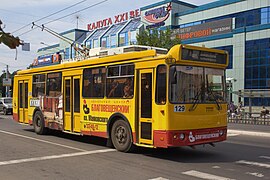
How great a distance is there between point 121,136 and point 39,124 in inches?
225

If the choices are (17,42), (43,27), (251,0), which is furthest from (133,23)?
(17,42)

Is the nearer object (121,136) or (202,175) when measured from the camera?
(202,175)

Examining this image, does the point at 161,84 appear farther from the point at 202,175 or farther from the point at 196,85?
the point at 202,175

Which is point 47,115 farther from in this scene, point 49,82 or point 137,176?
point 137,176

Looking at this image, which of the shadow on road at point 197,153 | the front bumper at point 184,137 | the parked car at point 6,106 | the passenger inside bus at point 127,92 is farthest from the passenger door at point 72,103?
the parked car at point 6,106

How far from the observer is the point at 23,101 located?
16.1 meters

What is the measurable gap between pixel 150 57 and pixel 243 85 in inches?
1418

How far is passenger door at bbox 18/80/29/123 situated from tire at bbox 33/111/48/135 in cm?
107

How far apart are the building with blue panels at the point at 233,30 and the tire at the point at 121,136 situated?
2747cm

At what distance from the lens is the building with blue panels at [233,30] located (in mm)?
41750

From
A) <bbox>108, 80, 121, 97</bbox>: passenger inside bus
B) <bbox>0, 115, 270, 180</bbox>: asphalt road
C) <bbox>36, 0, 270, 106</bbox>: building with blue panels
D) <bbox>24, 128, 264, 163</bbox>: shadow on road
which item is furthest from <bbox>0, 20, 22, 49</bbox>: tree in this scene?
<bbox>36, 0, 270, 106</bbox>: building with blue panels

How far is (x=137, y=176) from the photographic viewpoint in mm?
7336

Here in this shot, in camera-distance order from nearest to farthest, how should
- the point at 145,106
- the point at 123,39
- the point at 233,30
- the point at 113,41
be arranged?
1. the point at 145,106
2. the point at 233,30
3. the point at 123,39
4. the point at 113,41

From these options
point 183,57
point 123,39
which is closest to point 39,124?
point 183,57
